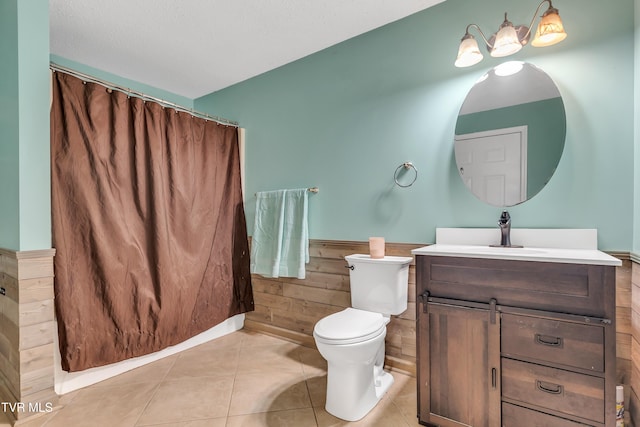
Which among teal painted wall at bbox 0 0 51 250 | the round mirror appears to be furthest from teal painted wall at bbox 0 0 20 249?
the round mirror

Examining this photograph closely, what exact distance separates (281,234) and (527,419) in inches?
71.2

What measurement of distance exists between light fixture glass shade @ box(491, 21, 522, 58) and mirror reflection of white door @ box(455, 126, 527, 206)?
0.40 meters

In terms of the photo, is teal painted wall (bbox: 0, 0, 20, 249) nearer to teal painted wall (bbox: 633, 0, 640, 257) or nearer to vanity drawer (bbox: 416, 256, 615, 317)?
vanity drawer (bbox: 416, 256, 615, 317)

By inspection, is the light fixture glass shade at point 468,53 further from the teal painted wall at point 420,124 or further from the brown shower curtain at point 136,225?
the brown shower curtain at point 136,225

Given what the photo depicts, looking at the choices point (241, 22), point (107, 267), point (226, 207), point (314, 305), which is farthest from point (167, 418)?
point (241, 22)

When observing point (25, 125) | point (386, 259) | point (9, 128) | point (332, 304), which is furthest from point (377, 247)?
point (9, 128)

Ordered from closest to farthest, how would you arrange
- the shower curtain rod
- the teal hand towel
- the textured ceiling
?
the shower curtain rod
the textured ceiling
the teal hand towel

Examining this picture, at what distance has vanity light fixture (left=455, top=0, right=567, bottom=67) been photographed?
4.61ft

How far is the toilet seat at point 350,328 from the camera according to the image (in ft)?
4.86

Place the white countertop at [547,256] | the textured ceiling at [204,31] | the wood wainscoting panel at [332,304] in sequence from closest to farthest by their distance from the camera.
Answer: the white countertop at [547,256], the wood wainscoting panel at [332,304], the textured ceiling at [204,31]

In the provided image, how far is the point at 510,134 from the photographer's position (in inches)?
65.7

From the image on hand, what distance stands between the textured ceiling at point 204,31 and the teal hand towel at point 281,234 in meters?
1.11

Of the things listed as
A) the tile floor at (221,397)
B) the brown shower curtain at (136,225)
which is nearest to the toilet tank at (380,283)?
the tile floor at (221,397)

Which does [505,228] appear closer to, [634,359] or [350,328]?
[634,359]
